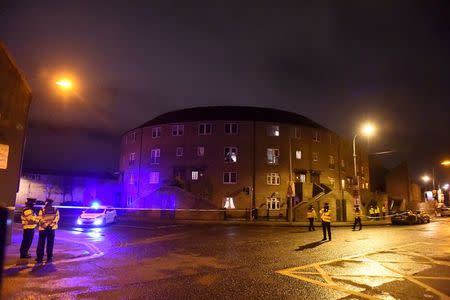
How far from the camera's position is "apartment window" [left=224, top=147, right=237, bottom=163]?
4538 cm

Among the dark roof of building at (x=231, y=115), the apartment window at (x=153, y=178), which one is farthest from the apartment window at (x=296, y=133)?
the apartment window at (x=153, y=178)

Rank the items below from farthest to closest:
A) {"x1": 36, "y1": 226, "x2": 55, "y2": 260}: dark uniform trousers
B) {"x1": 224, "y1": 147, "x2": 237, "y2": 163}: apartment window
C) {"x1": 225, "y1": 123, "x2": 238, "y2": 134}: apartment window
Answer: {"x1": 225, "y1": 123, "x2": 238, "y2": 134}: apartment window
{"x1": 224, "y1": 147, "x2": 237, "y2": 163}: apartment window
{"x1": 36, "y1": 226, "x2": 55, "y2": 260}: dark uniform trousers

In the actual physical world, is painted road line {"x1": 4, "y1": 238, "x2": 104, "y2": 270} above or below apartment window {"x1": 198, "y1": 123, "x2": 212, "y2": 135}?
below

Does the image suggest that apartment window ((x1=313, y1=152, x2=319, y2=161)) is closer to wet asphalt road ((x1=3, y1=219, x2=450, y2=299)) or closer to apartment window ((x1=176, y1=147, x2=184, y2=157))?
apartment window ((x1=176, y1=147, x2=184, y2=157))

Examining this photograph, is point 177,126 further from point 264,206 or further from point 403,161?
point 403,161

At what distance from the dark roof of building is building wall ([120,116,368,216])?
1.05m

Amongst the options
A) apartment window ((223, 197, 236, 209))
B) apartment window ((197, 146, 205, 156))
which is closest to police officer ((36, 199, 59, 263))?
apartment window ((223, 197, 236, 209))

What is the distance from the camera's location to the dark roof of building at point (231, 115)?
1874 inches

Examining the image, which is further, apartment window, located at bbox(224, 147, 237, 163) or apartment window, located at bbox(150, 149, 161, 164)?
apartment window, located at bbox(150, 149, 161, 164)

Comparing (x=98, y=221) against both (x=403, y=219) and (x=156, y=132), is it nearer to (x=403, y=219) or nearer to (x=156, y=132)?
(x=156, y=132)

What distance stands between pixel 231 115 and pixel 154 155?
478 inches

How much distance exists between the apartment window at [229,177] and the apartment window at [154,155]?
32.8 ft

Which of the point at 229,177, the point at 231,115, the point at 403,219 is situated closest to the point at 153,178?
the point at 229,177

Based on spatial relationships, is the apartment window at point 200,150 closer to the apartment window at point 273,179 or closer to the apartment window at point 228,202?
the apartment window at point 228,202
